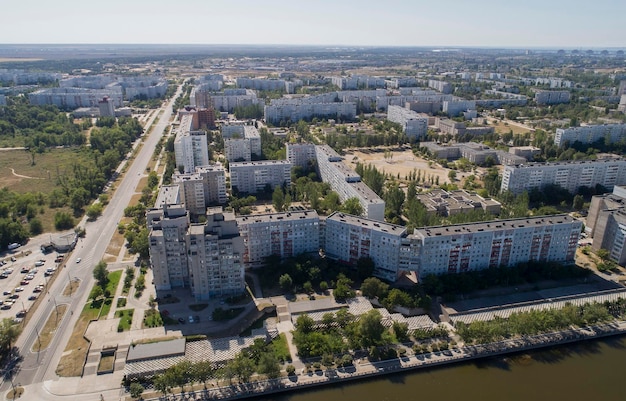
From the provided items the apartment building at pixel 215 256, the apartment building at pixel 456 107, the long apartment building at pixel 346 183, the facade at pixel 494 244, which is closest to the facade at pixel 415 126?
the apartment building at pixel 456 107

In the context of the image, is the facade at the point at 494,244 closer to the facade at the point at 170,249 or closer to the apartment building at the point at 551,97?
the facade at the point at 170,249

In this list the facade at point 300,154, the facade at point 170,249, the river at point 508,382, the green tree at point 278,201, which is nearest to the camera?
the river at point 508,382

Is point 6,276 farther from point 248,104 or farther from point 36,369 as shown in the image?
point 248,104

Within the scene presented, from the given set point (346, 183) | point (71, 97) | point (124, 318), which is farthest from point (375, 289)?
point (71, 97)

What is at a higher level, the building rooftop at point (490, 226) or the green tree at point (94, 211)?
the building rooftop at point (490, 226)

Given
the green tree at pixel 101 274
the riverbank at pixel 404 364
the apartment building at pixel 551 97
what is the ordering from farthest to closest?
the apartment building at pixel 551 97
the green tree at pixel 101 274
the riverbank at pixel 404 364
